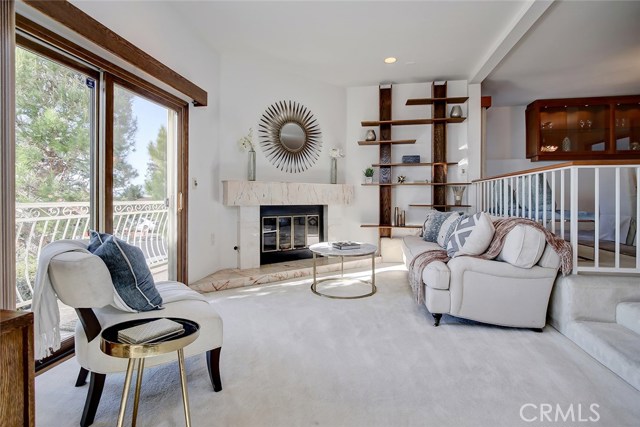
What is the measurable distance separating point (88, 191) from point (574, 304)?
11.6 ft

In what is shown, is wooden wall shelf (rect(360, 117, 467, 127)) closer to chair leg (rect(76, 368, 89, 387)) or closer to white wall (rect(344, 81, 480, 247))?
white wall (rect(344, 81, 480, 247))

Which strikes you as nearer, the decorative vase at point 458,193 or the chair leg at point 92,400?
the chair leg at point 92,400

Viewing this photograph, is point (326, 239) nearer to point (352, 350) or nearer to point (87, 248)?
point (352, 350)

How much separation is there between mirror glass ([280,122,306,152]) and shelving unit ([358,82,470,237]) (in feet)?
3.15

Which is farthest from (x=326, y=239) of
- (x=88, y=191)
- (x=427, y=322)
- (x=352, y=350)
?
(x=88, y=191)

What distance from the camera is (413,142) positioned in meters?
5.06

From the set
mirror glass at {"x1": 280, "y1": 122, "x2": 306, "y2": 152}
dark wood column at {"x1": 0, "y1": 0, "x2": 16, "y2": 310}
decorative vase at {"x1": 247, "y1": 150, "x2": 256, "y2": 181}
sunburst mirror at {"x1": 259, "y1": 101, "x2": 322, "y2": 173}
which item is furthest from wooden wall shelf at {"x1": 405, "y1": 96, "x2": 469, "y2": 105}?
dark wood column at {"x1": 0, "y1": 0, "x2": 16, "y2": 310}

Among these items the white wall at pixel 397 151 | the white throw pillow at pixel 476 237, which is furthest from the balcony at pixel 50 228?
the white wall at pixel 397 151

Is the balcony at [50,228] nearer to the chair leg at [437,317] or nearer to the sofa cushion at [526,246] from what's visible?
the chair leg at [437,317]

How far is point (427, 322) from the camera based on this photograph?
2674mm

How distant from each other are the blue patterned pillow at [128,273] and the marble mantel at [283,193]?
236cm

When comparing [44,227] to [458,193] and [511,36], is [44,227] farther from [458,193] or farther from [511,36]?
[458,193]

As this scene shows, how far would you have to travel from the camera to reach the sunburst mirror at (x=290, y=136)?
4.57 meters

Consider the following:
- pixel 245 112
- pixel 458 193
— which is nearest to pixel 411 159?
pixel 458 193
